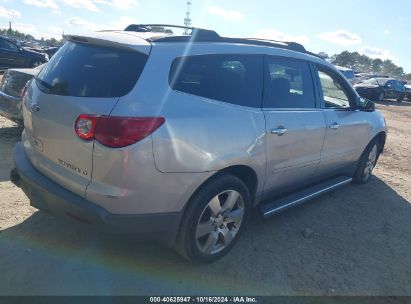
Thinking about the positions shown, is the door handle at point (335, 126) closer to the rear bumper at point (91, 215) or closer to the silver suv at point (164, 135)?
the silver suv at point (164, 135)

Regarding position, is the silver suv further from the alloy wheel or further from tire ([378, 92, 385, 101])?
tire ([378, 92, 385, 101])

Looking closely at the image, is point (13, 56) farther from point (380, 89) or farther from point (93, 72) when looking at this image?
point (380, 89)

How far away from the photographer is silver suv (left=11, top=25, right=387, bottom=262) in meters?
2.65

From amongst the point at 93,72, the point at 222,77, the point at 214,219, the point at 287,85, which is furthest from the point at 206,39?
the point at 214,219

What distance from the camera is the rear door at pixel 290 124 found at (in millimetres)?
3658

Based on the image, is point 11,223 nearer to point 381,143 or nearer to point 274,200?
point 274,200

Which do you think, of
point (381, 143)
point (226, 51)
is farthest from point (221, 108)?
point (381, 143)

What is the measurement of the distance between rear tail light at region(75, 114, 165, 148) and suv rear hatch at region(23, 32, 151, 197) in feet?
0.20

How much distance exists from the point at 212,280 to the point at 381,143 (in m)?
4.23

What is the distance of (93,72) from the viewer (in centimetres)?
288

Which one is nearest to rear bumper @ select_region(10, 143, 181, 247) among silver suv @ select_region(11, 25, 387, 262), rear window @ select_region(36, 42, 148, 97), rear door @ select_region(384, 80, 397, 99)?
silver suv @ select_region(11, 25, 387, 262)

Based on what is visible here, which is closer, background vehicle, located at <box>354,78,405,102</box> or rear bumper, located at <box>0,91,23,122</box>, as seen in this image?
rear bumper, located at <box>0,91,23,122</box>

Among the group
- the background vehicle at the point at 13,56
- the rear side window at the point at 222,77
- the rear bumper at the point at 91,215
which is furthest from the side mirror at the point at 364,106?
the background vehicle at the point at 13,56

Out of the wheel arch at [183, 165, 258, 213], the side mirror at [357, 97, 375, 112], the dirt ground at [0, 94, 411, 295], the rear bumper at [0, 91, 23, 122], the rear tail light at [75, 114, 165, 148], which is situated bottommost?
the dirt ground at [0, 94, 411, 295]
